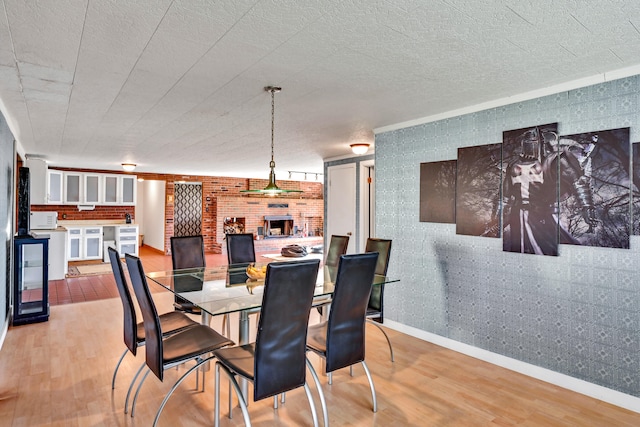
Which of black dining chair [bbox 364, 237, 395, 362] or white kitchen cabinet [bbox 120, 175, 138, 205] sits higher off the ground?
white kitchen cabinet [bbox 120, 175, 138, 205]

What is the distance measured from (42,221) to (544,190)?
25.0 feet

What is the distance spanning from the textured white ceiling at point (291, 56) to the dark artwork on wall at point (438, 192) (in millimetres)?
527

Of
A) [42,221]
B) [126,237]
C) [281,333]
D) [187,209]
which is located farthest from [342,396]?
[187,209]

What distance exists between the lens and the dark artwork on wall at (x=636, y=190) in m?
2.35

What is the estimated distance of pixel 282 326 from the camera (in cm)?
186

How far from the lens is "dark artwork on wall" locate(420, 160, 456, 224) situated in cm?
342

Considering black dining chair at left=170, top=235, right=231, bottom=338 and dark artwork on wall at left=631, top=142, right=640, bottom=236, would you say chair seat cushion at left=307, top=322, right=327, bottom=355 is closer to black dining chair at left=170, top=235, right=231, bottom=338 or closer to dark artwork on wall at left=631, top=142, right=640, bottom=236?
black dining chair at left=170, top=235, right=231, bottom=338

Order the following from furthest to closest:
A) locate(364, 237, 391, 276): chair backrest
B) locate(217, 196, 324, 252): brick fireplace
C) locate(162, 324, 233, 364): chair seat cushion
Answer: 1. locate(217, 196, 324, 252): brick fireplace
2. locate(364, 237, 391, 276): chair backrest
3. locate(162, 324, 233, 364): chair seat cushion

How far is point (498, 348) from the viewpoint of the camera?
3.08 metres

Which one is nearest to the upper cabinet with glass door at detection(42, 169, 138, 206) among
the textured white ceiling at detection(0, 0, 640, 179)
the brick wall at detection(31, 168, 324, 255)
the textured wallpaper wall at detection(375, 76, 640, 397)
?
the brick wall at detection(31, 168, 324, 255)

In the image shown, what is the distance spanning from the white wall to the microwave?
10.2ft

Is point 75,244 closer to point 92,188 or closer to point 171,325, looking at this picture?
point 92,188

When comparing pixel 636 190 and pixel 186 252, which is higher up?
pixel 636 190

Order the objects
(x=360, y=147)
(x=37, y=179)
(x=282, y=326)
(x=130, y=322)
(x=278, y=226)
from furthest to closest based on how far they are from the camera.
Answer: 1. (x=278, y=226)
2. (x=37, y=179)
3. (x=360, y=147)
4. (x=130, y=322)
5. (x=282, y=326)
